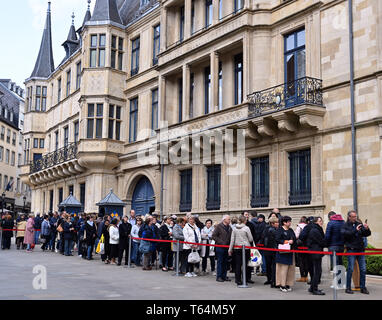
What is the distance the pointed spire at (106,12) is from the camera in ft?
98.0

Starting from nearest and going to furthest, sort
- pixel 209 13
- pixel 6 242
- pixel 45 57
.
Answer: pixel 209 13 < pixel 6 242 < pixel 45 57

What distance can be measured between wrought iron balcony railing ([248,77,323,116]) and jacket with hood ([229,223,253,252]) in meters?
5.98

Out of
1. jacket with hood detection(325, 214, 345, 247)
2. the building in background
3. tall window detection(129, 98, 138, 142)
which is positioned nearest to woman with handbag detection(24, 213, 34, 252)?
tall window detection(129, 98, 138, 142)

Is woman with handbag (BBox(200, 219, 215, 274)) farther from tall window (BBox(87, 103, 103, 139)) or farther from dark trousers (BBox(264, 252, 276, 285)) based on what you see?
tall window (BBox(87, 103, 103, 139))

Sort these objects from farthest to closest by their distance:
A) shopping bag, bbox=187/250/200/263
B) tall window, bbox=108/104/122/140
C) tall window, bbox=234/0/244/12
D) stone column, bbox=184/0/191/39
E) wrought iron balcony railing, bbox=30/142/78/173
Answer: wrought iron balcony railing, bbox=30/142/78/173 < tall window, bbox=108/104/122/140 < stone column, bbox=184/0/191/39 < tall window, bbox=234/0/244/12 < shopping bag, bbox=187/250/200/263

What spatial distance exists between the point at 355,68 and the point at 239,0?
22.4 ft

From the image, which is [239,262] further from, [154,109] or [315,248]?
[154,109]

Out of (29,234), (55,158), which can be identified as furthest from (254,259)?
(55,158)

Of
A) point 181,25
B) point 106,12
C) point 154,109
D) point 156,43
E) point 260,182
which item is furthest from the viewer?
point 106,12

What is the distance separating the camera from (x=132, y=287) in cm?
1168

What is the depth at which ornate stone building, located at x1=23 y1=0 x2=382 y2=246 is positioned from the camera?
16.9 meters

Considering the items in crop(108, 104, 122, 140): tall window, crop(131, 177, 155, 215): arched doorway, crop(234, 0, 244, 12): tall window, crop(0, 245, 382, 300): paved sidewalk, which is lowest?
crop(0, 245, 382, 300): paved sidewalk

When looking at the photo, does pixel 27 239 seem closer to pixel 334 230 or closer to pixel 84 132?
pixel 84 132

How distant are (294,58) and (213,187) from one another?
21.4 feet
